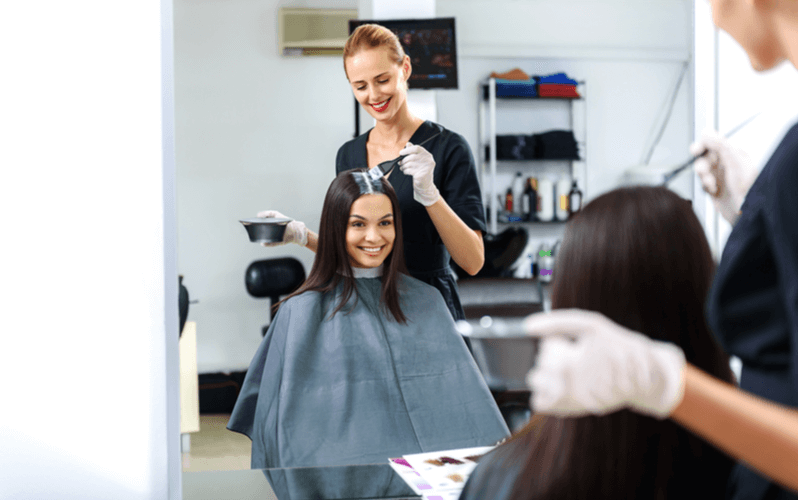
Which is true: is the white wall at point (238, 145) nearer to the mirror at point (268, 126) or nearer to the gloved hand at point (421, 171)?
the mirror at point (268, 126)

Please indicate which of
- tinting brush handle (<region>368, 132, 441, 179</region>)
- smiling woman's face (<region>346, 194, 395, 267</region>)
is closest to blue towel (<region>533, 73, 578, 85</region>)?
tinting brush handle (<region>368, 132, 441, 179</region>)

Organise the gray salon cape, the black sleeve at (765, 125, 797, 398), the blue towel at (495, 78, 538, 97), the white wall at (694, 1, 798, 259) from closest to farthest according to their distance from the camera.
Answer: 1. the black sleeve at (765, 125, 797, 398)
2. the white wall at (694, 1, 798, 259)
3. the gray salon cape
4. the blue towel at (495, 78, 538, 97)

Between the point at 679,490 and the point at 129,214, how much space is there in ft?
4.49

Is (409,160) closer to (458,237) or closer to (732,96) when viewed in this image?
(458,237)

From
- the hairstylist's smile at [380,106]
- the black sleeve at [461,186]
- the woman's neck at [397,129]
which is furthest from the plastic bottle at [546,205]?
the hairstylist's smile at [380,106]

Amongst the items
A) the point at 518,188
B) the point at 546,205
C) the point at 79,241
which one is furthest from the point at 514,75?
the point at 79,241

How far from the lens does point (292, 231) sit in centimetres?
171

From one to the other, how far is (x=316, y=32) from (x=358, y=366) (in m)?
0.98

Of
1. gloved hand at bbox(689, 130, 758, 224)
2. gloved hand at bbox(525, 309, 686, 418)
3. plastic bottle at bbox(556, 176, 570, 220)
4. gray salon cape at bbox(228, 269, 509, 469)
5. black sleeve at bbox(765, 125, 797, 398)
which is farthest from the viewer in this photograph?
plastic bottle at bbox(556, 176, 570, 220)

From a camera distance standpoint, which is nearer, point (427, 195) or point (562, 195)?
point (427, 195)

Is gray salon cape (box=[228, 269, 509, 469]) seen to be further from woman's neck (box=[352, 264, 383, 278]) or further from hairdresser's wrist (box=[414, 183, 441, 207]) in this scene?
hairdresser's wrist (box=[414, 183, 441, 207])

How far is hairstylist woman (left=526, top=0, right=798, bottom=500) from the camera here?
697mm

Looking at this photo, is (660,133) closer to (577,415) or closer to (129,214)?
(577,415)

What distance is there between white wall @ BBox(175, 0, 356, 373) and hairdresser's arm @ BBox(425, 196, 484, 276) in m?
0.33
